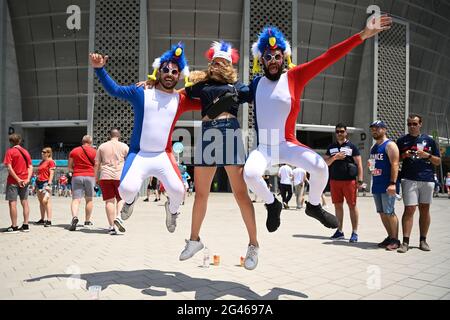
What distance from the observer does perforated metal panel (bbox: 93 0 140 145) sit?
21.1 m

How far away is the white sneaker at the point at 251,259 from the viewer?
3.17m

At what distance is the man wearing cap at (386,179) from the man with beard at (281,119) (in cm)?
235

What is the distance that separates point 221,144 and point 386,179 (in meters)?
3.21

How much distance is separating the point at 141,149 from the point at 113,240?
110 inches

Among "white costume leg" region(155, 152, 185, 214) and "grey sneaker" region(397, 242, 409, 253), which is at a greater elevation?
"white costume leg" region(155, 152, 185, 214)

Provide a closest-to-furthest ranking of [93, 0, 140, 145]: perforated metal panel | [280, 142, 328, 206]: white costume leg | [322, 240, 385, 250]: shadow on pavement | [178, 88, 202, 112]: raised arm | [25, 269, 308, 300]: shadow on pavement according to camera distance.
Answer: [25, 269, 308, 300]: shadow on pavement < [280, 142, 328, 206]: white costume leg < [178, 88, 202, 112]: raised arm < [322, 240, 385, 250]: shadow on pavement < [93, 0, 140, 145]: perforated metal panel

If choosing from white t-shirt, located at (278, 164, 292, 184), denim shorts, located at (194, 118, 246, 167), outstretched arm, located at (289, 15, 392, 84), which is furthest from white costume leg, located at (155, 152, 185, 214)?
white t-shirt, located at (278, 164, 292, 184)

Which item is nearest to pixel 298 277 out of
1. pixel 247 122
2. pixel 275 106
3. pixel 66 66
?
pixel 275 106

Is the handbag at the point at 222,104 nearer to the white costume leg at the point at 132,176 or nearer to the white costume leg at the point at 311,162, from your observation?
the white costume leg at the point at 311,162

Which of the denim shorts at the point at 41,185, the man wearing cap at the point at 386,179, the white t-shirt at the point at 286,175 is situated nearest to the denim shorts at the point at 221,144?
the man wearing cap at the point at 386,179

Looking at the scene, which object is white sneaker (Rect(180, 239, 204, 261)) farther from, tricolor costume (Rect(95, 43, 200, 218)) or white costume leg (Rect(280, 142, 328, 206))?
white costume leg (Rect(280, 142, 328, 206))

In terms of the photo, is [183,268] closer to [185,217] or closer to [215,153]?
[215,153]

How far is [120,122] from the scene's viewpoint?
69.1ft

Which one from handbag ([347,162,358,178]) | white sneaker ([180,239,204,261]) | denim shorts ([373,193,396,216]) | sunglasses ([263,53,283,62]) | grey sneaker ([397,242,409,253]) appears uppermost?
sunglasses ([263,53,283,62])
